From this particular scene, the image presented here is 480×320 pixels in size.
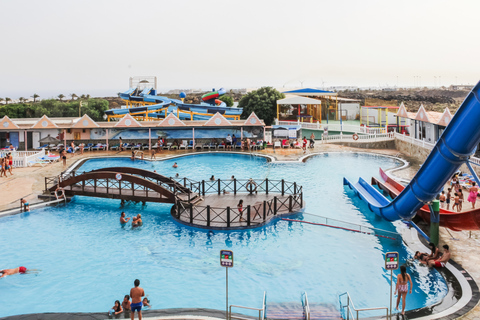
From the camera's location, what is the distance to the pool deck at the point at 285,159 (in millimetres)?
14746

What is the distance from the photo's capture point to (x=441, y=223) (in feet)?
53.9

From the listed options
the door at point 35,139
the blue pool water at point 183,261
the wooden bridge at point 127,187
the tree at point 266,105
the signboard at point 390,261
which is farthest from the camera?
the tree at point 266,105

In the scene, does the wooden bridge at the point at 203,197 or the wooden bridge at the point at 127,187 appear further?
the wooden bridge at the point at 127,187

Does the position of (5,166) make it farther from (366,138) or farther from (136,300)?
(366,138)

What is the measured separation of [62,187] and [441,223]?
61.4 feet

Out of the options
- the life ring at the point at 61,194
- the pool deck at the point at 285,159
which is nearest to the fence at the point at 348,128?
the pool deck at the point at 285,159

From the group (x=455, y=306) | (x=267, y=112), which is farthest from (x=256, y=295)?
(x=267, y=112)

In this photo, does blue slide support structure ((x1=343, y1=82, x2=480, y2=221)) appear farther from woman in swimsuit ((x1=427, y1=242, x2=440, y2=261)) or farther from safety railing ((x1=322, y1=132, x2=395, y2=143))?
safety railing ((x1=322, y1=132, x2=395, y2=143))

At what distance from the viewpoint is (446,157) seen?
45.3ft

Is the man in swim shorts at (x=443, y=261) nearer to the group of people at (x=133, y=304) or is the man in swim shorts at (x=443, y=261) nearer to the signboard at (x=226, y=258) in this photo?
the signboard at (x=226, y=258)

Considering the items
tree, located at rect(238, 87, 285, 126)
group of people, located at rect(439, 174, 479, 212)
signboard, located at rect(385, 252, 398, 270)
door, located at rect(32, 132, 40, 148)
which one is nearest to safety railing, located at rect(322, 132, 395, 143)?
tree, located at rect(238, 87, 285, 126)

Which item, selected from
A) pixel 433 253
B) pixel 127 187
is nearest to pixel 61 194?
pixel 127 187

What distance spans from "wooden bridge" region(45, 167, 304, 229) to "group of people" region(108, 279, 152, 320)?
7.03m

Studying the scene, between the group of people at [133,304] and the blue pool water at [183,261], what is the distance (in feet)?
2.49
